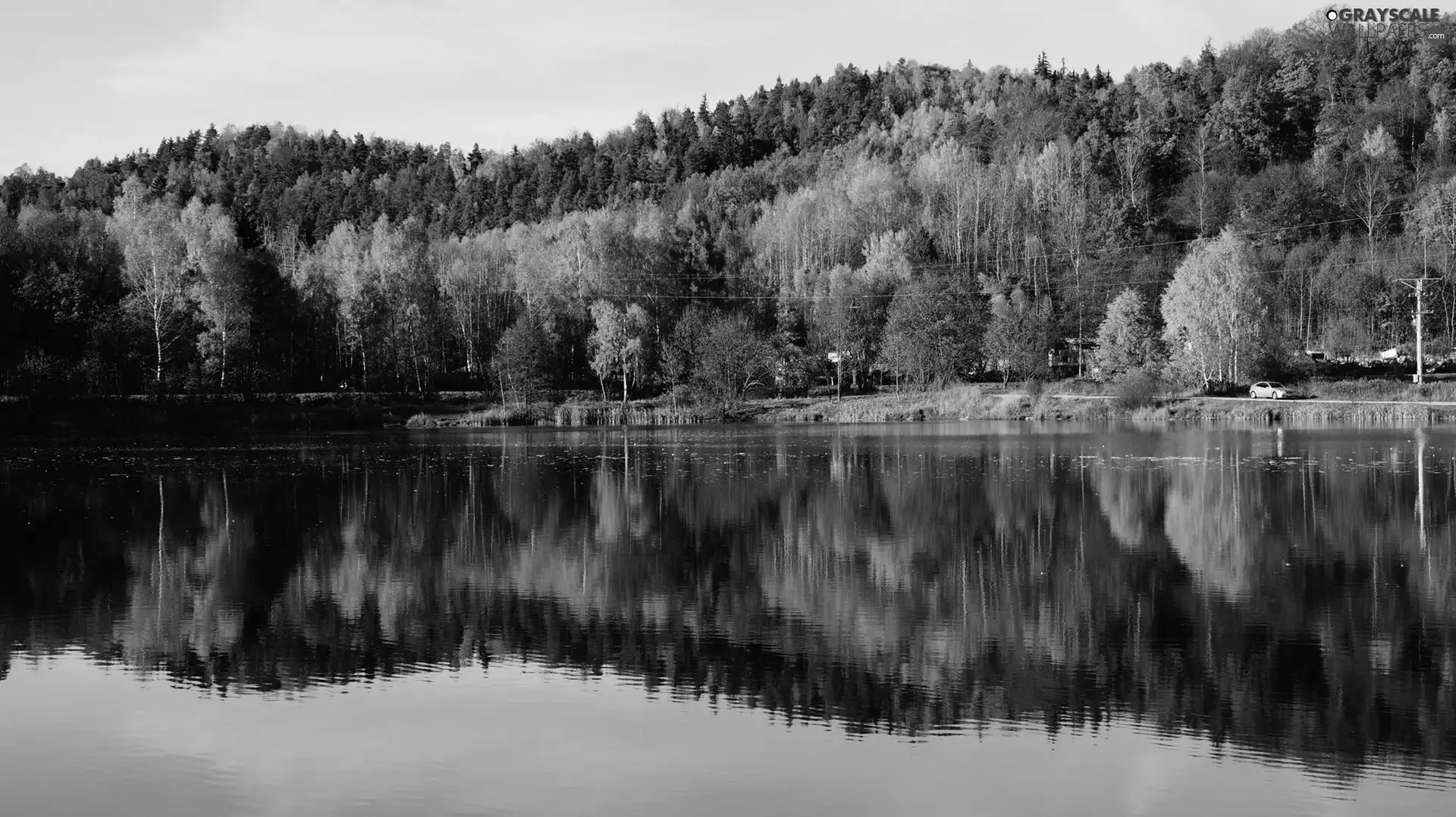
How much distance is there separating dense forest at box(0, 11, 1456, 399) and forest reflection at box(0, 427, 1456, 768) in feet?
119

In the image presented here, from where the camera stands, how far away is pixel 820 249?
360 ft

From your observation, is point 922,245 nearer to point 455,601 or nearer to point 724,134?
point 724,134

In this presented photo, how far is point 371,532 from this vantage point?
2455 cm

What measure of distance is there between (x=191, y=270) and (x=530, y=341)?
19685mm

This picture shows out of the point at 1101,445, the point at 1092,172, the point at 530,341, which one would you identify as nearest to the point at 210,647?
the point at 1101,445

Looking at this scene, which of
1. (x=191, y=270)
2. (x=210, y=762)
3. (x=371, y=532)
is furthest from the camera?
(x=191, y=270)

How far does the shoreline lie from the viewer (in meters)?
59.5

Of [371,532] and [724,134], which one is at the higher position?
[724,134]

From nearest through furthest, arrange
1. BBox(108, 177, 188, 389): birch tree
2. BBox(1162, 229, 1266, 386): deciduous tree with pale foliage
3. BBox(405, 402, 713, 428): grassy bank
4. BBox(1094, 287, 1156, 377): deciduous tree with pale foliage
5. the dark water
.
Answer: the dark water
BBox(108, 177, 188, 389): birch tree
BBox(1162, 229, 1266, 386): deciduous tree with pale foliage
BBox(405, 402, 713, 428): grassy bank
BBox(1094, 287, 1156, 377): deciduous tree with pale foliage

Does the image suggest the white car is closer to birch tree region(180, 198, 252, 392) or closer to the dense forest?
the dense forest

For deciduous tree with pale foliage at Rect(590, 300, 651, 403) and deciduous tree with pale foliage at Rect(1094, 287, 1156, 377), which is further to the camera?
deciduous tree with pale foliage at Rect(1094, 287, 1156, 377)

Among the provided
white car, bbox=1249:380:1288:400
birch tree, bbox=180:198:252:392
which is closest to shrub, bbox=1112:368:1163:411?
white car, bbox=1249:380:1288:400

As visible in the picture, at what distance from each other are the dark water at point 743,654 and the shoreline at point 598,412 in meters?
33.3

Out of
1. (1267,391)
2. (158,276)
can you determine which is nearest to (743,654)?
(1267,391)
